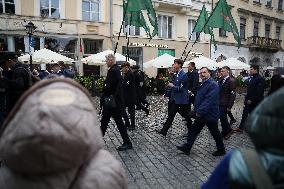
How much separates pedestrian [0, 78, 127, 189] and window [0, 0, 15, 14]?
20293 mm

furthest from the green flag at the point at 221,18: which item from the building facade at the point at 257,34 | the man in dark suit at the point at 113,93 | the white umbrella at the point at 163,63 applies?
the building facade at the point at 257,34

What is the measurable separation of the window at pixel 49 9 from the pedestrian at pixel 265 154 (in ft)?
70.2

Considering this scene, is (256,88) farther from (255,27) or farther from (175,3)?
(255,27)

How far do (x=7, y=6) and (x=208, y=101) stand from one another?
56.1 ft

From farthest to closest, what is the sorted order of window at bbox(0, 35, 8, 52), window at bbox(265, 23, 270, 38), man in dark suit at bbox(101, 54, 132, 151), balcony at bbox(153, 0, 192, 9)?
1. window at bbox(265, 23, 270, 38)
2. balcony at bbox(153, 0, 192, 9)
3. window at bbox(0, 35, 8, 52)
4. man in dark suit at bbox(101, 54, 132, 151)

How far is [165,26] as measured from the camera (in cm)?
2716

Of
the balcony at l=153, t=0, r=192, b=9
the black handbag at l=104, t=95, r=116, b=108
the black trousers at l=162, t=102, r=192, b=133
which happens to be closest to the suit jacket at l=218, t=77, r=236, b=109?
the black trousers at l=162, t=102, r=192, b=133

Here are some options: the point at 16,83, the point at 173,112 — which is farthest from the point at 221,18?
the point at 16,83

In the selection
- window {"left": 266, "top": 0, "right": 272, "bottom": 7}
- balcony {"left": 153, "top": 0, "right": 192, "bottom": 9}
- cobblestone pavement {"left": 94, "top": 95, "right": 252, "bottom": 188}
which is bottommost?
cobblestone pavement {"left": 94, "top": 95, "right": 252, "bottom": 188}

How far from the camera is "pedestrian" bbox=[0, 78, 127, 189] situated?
1296 millimetres

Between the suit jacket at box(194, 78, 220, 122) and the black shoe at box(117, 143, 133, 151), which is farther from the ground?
the suit jacket at box(194, 78, 220, 122)

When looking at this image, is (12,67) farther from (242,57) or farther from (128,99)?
(242,57)

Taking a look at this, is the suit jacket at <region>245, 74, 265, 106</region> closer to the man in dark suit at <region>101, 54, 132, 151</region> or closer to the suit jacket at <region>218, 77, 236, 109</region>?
the suit jacket at <region>218, 77, 236, 109</region>

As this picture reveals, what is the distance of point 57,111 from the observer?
51.6 inches
